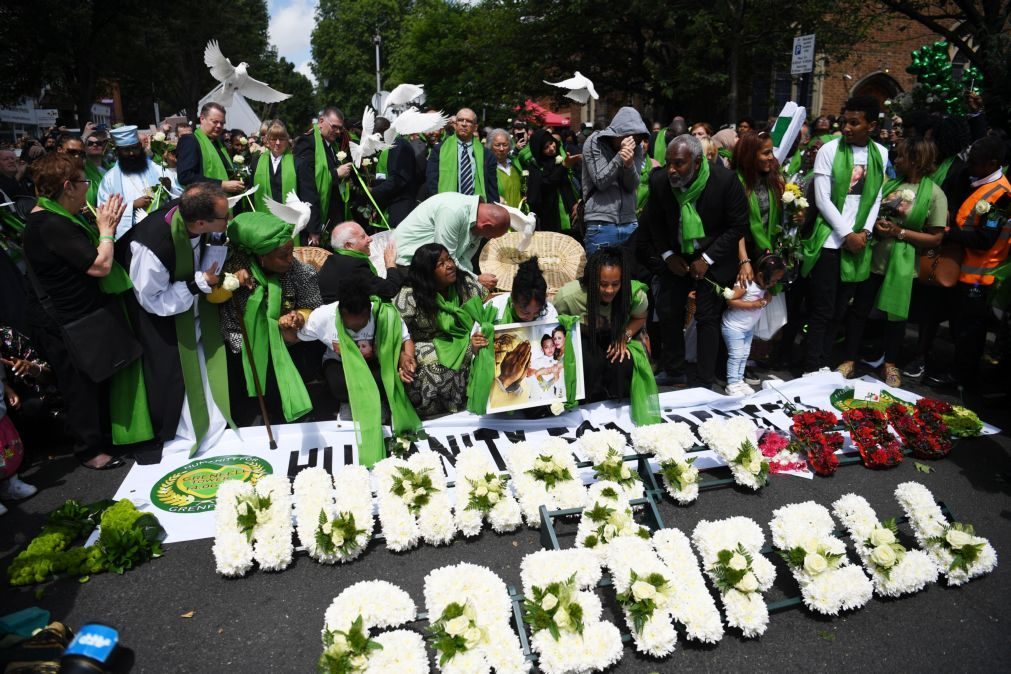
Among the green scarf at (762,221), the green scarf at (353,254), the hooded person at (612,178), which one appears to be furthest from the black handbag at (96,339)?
the green scarf at (762,221)

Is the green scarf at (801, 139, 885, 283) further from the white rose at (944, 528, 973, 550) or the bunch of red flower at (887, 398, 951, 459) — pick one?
the white rose at (944, 528, 973, 550)

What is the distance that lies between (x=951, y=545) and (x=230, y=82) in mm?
6322

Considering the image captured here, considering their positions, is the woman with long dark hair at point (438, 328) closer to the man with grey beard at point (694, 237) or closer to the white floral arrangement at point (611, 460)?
the white floral arrangement at point (611, 460)

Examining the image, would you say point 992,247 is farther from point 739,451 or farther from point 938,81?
point 938,81

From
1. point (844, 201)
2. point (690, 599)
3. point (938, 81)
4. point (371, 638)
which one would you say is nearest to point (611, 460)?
point (690, 599)

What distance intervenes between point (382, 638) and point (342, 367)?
92.4 inches

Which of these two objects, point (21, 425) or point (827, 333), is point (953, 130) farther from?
point (21, 425)

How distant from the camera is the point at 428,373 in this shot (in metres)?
4.56

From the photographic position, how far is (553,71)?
25562 mm

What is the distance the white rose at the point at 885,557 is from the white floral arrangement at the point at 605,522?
1.03 metres

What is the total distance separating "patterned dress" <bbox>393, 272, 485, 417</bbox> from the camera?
4555 mm

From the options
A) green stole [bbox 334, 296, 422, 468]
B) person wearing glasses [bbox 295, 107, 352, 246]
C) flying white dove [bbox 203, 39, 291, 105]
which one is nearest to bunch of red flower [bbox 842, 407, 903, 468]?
green stole [bbox 334, 296, 422, 468]

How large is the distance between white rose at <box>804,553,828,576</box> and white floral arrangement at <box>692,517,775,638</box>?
15 centimetres

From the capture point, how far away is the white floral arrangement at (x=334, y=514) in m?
3.22
